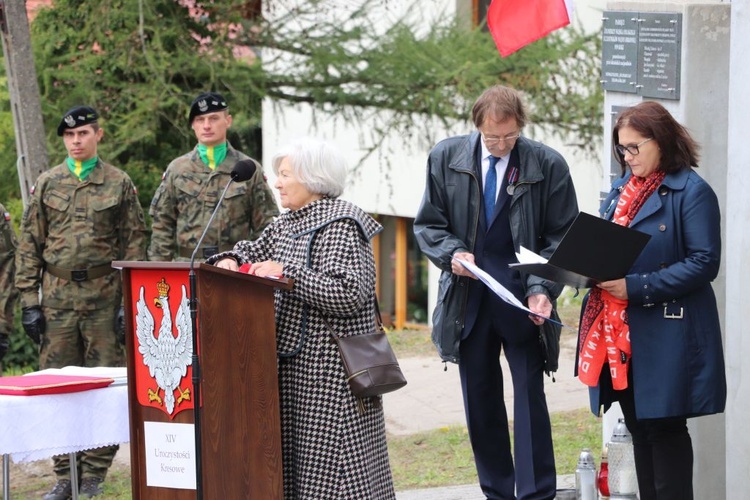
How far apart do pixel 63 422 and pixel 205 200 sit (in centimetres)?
261

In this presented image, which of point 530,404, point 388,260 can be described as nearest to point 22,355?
point 530,404

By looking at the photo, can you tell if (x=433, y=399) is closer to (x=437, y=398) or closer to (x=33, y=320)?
(x=437, y=398)

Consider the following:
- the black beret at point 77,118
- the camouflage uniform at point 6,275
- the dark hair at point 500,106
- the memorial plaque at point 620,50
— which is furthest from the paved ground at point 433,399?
the dark hair at point 500,106

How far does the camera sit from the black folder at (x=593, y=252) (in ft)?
15.1

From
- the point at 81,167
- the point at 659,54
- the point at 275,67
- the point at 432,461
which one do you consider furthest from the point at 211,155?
the point at 275,67

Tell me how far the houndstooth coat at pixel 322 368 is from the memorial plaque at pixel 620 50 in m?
1.81

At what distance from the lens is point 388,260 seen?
23.0m

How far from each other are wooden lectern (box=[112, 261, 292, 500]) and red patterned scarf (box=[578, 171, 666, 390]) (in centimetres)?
127

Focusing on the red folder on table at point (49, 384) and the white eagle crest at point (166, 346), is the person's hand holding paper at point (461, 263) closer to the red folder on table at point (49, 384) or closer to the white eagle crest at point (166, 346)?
the white eagle crest at point (166, 346)

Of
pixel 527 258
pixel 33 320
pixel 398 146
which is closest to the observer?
pixel 527 258

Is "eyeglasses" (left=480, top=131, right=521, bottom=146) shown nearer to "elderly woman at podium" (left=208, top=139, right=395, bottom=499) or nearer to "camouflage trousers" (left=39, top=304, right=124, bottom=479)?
"elderly woman at podium" (left=208, top=139, right=395, bottom=499)

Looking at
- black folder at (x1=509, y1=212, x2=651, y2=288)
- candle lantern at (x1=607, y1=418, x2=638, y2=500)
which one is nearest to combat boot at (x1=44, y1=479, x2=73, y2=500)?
candle lantern at (x1=607, y1=418, x2=638, y2=500)

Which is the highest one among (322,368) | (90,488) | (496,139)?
(496,139)

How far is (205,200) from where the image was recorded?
7473mm
